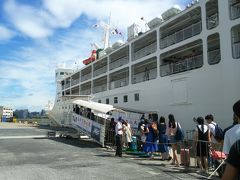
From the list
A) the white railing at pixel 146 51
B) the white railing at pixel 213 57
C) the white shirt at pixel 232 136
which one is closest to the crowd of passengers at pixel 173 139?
the white shirt at pixel 232 136

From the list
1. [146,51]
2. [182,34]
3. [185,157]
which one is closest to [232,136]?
[185,157]

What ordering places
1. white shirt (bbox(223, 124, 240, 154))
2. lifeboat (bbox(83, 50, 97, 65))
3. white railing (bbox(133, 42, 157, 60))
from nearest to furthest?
white shirt (bbox(223, 124, 240, 154)), white railing (bbox(133, 42, 157, 60)), lifeboat (bbox(83, 50, 97, 65))

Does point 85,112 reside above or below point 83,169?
above

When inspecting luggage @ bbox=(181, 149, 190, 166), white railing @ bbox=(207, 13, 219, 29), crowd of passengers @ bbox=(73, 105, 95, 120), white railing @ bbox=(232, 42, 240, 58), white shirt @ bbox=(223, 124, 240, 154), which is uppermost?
white railing @ bbox=(207, 13, 219, 29)

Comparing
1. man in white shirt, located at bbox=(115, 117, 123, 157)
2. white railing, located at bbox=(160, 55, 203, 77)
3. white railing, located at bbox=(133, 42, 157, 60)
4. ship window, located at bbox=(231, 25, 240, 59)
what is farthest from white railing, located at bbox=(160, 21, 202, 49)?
man in white shirt, located at bbox=(115, 117, 123, 157)

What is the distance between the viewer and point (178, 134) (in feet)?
32.6

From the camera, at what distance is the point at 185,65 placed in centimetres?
1936

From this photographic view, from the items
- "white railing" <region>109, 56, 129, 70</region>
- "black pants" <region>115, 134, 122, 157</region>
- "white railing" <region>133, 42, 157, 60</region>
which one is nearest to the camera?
"black pants" <region>115, 134, 122, 157</region>

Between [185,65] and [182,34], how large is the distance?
224 cm

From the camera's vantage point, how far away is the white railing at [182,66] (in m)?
18.1

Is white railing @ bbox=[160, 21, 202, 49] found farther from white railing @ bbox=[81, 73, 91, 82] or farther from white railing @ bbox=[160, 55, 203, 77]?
white railing @ bbox=[81, 73, 91, 82]

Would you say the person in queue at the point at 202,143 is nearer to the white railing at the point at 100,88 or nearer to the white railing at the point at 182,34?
the white railing at the point at 182,34

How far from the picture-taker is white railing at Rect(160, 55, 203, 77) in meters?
18.1

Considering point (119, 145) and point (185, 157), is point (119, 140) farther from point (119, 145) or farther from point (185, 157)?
point (185, 157)
